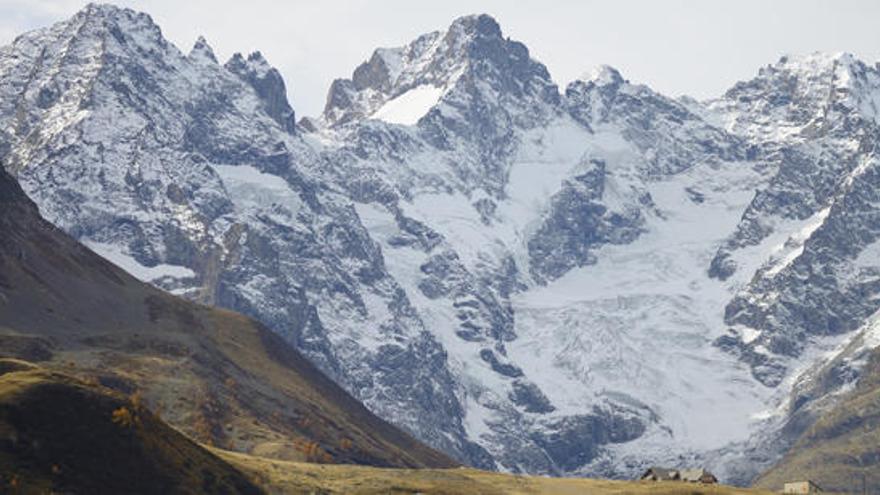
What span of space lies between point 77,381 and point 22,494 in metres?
28.0

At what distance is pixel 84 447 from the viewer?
169 m

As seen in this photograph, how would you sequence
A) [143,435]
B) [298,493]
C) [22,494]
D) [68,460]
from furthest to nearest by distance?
[298,493], [143,435], [68,460], [22,494]

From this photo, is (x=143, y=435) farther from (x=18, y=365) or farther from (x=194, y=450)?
(x=18, y=365)

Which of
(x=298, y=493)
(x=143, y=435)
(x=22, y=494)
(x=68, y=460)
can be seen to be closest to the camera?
(x=22, y=494)

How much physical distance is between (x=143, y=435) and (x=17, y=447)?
714 inches

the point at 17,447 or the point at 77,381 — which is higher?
the point at 77,381

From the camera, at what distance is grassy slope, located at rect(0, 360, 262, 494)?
162 m

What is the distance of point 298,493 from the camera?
646 feet

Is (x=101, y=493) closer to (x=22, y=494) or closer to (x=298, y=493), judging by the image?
(x=22, y=494)

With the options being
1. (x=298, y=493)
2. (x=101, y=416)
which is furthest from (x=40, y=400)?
(x=298, y=493)

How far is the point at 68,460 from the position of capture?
6516 inches

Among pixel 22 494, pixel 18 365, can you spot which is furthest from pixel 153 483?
pixel 18 365

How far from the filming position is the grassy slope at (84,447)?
162000mm

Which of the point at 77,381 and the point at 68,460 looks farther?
the point at 77,381
